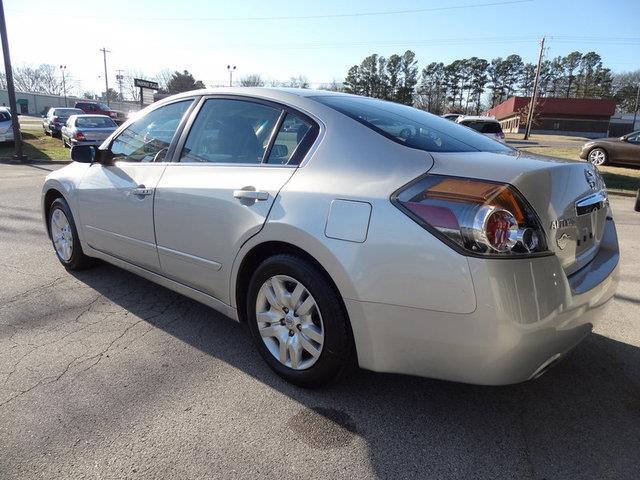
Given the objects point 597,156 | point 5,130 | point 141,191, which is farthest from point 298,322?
point 5,130

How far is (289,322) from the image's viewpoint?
2.63m

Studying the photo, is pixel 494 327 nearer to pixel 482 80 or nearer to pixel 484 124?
pixel 484 124

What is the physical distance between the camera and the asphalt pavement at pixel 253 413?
211 centimetres

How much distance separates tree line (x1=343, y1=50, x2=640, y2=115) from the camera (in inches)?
3391

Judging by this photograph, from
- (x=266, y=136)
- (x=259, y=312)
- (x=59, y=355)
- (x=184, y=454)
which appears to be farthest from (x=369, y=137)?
(x=59, y=355)

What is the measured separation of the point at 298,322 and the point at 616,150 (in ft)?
56.8

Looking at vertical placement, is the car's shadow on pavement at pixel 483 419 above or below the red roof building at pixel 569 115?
below

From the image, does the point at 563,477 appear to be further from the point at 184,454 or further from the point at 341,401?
the point at 184,454

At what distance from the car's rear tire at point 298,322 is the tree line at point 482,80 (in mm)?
86120

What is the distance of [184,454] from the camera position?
217 cm

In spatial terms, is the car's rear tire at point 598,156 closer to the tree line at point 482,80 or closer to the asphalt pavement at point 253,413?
the asphalt pavement at point 253,413

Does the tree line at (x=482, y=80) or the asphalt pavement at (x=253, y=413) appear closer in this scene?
the asphalt pavement at (x=253, y=413)

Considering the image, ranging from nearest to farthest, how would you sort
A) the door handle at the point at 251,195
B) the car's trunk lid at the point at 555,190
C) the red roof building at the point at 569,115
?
the car's trunk lid at the point at 555,190 → the door handle at the point at 251,195 → the red roof building at the point at 569,115

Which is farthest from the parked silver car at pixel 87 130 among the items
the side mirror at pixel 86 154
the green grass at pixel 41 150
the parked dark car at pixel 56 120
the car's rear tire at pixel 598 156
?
the car's rear tire at pixel 598 156
